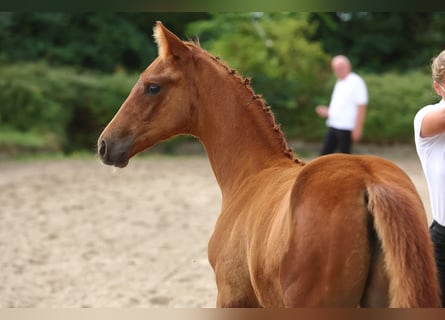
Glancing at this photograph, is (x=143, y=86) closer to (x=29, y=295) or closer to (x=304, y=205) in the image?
(x=304, y=205)

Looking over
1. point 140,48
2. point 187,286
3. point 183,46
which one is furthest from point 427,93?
point 183,46

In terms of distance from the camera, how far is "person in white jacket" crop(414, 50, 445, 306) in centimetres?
229

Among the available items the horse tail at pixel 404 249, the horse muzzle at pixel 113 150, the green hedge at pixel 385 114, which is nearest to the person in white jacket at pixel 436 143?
the horse tail at pixel 404 249

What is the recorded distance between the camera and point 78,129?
1633 cm

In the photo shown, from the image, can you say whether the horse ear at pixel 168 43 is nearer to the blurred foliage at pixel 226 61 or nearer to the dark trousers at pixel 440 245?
the dark trousers at pixel 440 245

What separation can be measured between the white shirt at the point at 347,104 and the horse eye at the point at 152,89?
14.9 ft

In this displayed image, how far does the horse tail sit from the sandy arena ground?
3.11m

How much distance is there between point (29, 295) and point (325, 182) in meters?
3.68

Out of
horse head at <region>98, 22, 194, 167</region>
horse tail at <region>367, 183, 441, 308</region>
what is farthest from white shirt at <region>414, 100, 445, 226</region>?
horse head at <region>98, 22, 194, 167</region>

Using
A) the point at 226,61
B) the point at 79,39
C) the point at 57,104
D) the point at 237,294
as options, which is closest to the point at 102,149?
the point at 237,294

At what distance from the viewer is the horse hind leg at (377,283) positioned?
200 centimetres

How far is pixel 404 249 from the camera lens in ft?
6.28

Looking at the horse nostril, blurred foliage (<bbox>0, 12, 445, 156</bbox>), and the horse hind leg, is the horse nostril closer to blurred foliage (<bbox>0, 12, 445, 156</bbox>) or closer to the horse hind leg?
the horse hind leg

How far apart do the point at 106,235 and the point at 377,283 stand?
5453 mm
